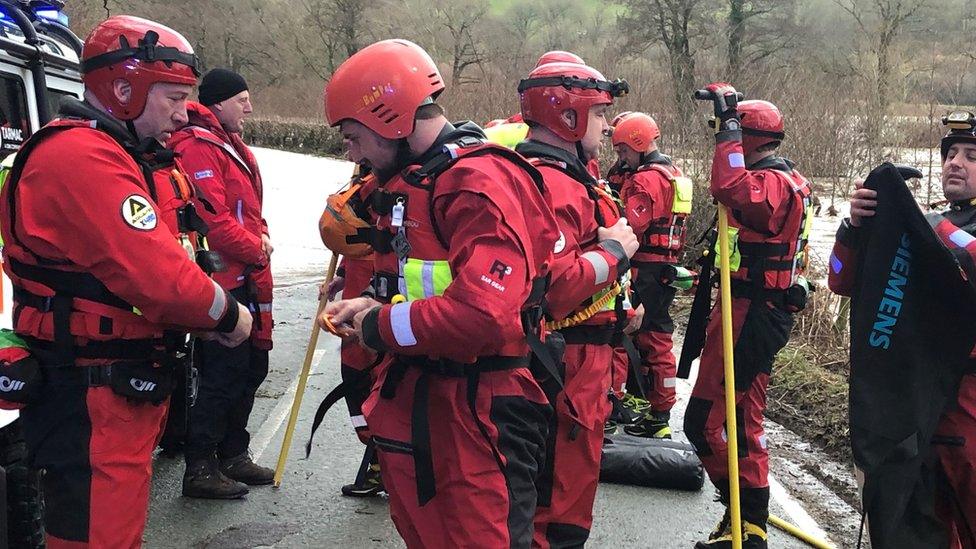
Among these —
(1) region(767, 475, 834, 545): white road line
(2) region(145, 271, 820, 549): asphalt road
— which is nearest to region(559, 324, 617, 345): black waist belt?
(2) region(145, 271, 820, 549): asphalt road

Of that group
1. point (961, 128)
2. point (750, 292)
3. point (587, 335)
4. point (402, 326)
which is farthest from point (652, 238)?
point (402, 326)

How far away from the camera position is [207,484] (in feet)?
15.5

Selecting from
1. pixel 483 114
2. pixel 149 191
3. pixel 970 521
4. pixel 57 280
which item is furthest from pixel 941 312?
pixel 483 114

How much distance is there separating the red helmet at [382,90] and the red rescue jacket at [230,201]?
2225 millimetres

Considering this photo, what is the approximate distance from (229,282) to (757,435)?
336 centimetres

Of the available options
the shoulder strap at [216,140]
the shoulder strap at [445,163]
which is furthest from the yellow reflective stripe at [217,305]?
the shoulder strap at [216,140]

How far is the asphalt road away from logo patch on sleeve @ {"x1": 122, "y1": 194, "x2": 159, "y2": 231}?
7.89 ft

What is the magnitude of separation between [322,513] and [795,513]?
3.12 meters

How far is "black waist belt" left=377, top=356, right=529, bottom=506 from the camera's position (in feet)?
7.90

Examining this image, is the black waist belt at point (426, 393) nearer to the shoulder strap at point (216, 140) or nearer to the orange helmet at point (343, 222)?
the orange helmet at point (343, 222)

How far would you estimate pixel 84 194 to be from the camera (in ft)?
8.11

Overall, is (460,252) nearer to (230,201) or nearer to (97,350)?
(97,350)

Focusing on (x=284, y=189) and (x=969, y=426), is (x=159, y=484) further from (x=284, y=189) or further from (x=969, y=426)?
(x=284, y=189)

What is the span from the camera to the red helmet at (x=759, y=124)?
4.57 m
